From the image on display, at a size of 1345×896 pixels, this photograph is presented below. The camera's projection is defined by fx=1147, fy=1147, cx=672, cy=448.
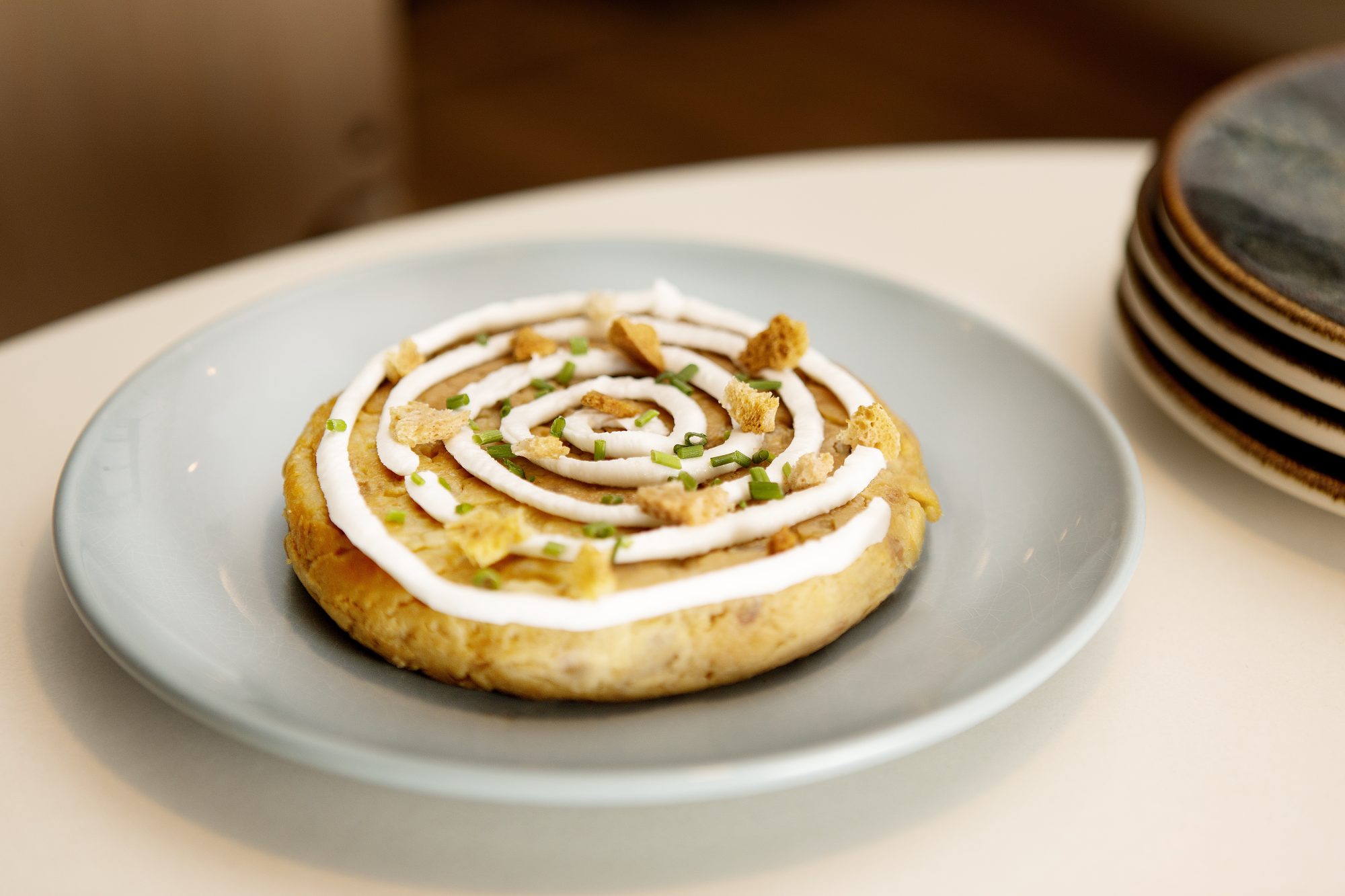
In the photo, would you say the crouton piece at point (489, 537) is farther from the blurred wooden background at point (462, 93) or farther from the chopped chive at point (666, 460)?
the blurred wooden background at point (462, 93)

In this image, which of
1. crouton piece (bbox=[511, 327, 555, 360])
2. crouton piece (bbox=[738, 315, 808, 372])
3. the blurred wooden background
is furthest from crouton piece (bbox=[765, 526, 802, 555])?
the blurred wooden background

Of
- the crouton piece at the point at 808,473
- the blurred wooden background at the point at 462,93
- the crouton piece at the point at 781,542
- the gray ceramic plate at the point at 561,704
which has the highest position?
the crouton piece at the point at 808,473

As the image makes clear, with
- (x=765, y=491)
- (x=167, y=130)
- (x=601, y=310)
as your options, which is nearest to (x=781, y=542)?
(x=765, y=491)

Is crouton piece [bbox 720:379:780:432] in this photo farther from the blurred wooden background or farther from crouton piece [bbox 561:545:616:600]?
the blurred wooden background

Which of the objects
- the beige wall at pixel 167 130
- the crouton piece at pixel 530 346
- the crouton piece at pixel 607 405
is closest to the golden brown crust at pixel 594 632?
the crouton piece at pixel 607 405

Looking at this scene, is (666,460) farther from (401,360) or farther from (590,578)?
(401,360)

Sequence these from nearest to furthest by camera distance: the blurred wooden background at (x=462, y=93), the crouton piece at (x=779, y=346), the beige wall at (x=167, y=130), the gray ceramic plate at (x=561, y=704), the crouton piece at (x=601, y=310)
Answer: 1. the gray ceramic plate at (x=561, y=704)
2. the crouton piece at (x=779, y=346)
3. the crouton piece at (x=601, y=310)
4. the beige wall at (x=167, y=130)
5. the blurred wooden background at (x=462, y=93)
